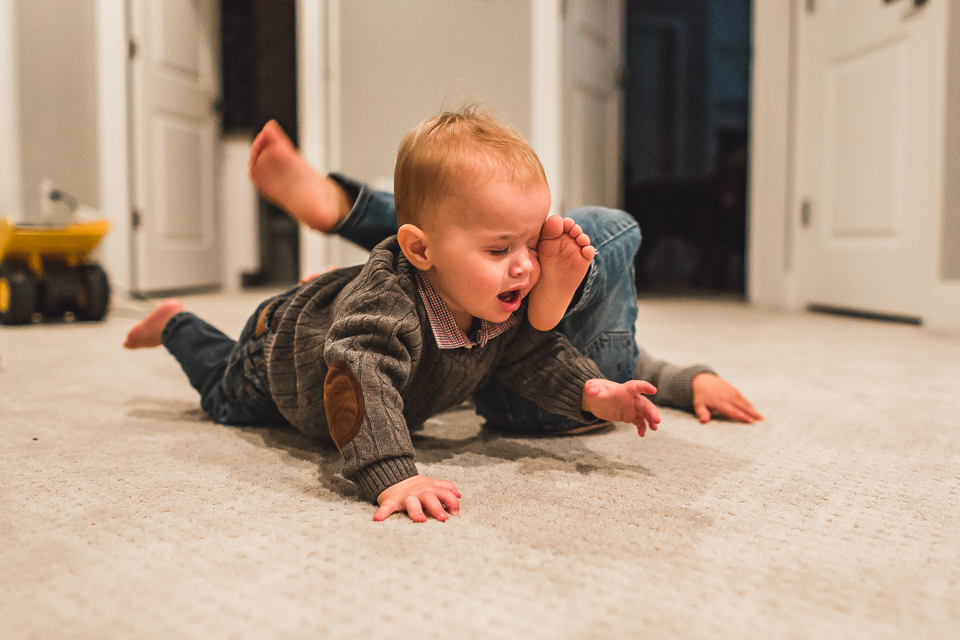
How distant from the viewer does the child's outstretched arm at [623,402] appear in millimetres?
575

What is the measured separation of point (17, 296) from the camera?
178cm

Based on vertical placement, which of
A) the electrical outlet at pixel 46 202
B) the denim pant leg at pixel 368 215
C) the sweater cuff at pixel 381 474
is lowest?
the sweater cuff at pixel 381 474

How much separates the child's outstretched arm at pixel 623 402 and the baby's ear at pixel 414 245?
19 centimetres

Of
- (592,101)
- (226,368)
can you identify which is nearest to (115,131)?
(592,101)

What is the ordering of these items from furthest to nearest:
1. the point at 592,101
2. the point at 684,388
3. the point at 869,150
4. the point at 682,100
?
the point at 682,100, the point at 592,101, the point at 869,150, the point at 684,388

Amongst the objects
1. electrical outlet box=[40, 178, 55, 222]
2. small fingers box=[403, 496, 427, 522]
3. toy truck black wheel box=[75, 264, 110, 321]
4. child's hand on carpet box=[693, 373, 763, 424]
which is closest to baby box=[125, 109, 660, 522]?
small fingers box=[403, 496, 427, 522]

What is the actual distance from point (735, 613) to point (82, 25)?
3000mm

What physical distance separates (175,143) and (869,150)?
2579 mm

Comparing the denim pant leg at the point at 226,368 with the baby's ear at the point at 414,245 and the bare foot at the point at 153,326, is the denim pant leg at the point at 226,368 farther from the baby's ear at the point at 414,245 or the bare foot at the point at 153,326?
the baby's ear at the point at 414,245

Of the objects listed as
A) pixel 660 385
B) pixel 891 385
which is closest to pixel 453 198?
pixel 660 385

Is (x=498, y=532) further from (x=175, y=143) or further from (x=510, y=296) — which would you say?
(x=175, y=143)

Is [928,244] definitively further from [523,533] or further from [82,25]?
[82,25]

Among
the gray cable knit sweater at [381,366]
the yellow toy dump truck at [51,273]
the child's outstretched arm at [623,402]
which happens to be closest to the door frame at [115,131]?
the yellow toy dump truck at [51,273]

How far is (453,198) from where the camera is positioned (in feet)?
1.88
